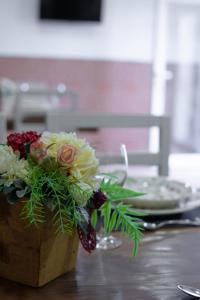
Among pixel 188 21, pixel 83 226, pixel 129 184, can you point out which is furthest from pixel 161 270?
pixel 188 21

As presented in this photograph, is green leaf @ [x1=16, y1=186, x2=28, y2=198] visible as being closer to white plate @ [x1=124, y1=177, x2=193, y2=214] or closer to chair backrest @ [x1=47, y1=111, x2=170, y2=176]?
white plate @ [x1=124, y1=177, x2=193, y2=214]

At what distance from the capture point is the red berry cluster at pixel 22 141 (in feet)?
2.91

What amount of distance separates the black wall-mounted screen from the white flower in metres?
4.22

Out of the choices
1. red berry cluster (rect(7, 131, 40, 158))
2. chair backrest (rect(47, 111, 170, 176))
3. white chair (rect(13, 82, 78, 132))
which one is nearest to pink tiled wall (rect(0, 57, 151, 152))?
white chair (rect(13, 82, 78, 132))

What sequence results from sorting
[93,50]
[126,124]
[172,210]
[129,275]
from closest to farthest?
[129,275] → [172,210] → [126,124] → [93,50]

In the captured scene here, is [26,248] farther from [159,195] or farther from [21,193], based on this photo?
[159,195]

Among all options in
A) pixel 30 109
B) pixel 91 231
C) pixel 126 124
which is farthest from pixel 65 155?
pixel 30 109

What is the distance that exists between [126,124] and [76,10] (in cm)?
330

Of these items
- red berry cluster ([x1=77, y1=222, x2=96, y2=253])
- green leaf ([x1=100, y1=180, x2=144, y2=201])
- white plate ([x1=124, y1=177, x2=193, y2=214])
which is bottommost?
white plate ([x1=124, y1=177, x2=193, y2=214])

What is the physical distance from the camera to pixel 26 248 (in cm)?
88

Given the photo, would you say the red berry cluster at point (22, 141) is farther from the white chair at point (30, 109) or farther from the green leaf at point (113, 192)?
the white chair at point (30, 109)

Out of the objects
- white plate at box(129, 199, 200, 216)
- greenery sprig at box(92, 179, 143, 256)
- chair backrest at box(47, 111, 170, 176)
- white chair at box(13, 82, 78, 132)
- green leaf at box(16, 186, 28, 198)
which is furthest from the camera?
white chair at box(13, 82, 78, 132)

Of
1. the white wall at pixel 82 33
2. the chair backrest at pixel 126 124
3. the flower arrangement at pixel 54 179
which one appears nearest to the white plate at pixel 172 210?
the flower arrangement at pixel 54 179

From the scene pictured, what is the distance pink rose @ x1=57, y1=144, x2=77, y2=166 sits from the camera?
848 millimetres
